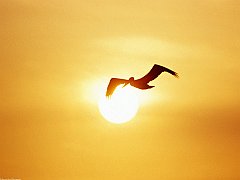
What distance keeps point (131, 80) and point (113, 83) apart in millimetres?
822

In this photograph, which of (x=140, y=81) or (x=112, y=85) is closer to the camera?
(x=112, y=85)

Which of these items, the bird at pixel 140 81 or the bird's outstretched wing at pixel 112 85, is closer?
the bird's outstretched wing at pixel 112 85

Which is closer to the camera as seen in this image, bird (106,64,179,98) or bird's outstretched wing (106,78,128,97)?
bird's outstretched wing (106,78,128,97)

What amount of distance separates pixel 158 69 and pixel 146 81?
2.95 feet

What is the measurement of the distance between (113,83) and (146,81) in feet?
4.90

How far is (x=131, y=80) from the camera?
71.6 feet

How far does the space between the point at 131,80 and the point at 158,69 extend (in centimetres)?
125

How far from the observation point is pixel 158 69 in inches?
861

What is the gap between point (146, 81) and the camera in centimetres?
2244

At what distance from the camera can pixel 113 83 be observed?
22.1 metres

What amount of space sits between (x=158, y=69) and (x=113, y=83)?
80.0 inches
